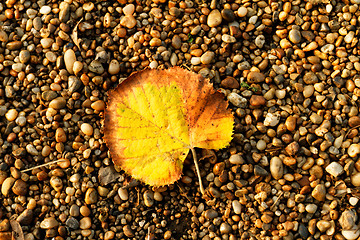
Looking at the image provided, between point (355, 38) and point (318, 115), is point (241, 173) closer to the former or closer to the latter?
point (318, 115)

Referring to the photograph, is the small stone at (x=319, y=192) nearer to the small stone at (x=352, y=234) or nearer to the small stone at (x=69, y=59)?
the small stone at (x=352, y=234)

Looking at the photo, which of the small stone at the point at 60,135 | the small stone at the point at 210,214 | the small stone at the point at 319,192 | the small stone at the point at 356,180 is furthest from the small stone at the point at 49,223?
the small stone at the point at 356,180

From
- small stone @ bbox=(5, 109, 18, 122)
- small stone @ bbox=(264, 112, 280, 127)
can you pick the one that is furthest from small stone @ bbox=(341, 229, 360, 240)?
small stone @ bbox=(5, 109, 18, 122)

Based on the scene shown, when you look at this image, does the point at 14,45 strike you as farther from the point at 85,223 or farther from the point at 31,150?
the point at 85,223

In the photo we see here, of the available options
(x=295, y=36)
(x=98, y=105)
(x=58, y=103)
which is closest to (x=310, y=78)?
(x=295, y=36)

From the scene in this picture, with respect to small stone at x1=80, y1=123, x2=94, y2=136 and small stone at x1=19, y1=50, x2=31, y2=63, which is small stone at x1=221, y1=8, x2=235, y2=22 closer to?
small stone at x1=80, y1=123, x2=94, y2=136

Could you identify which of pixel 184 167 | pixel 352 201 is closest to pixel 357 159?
pixel 352 201
